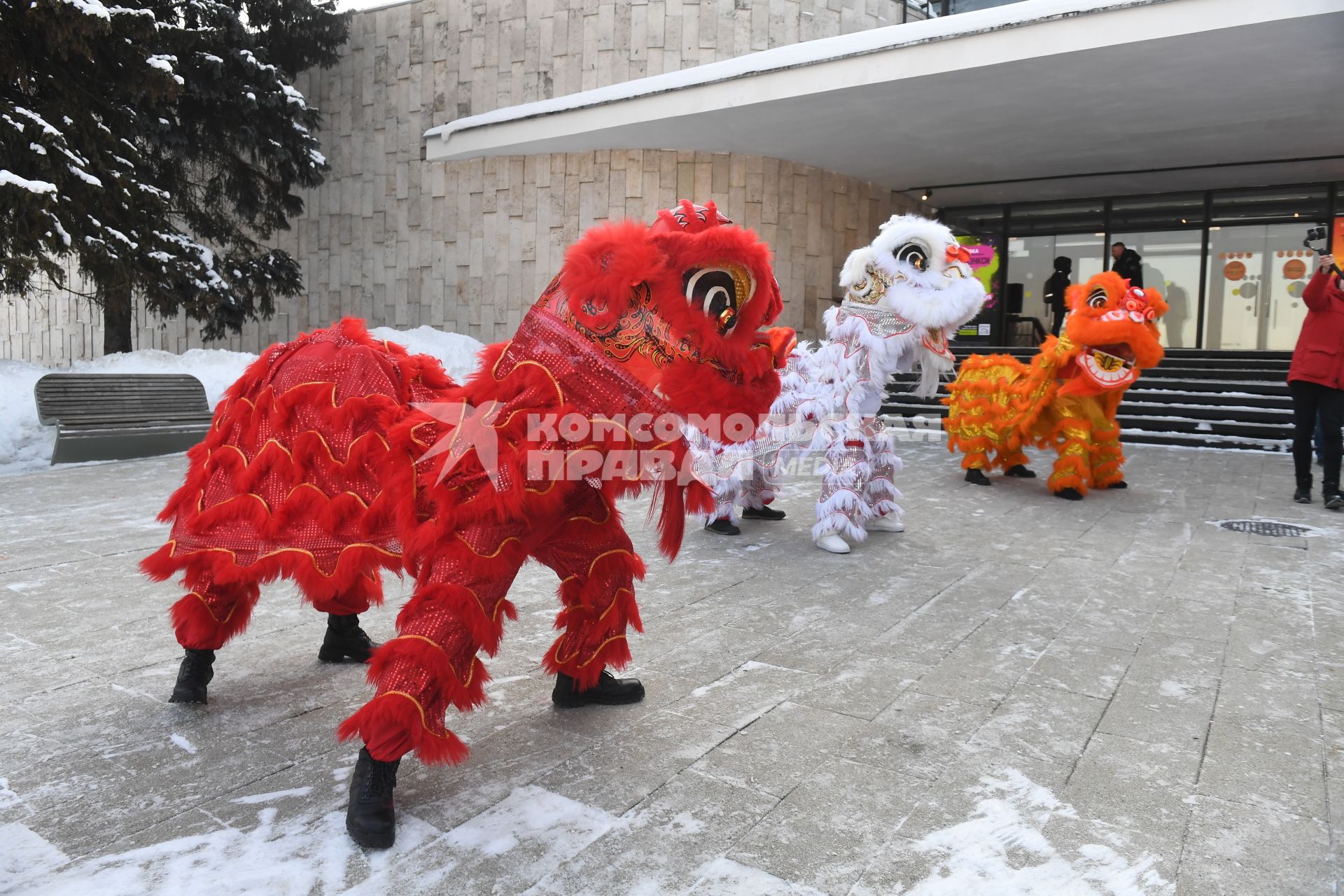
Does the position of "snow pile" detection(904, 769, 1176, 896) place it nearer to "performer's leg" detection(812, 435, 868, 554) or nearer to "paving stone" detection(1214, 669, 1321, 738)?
"paving stone" detection(1214, 669, 1321, 738)

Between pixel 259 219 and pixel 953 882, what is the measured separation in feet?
52.3

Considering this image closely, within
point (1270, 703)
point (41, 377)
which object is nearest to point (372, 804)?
point (1270, 703)

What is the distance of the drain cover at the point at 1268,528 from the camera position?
211 inches

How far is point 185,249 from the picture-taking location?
10.2m

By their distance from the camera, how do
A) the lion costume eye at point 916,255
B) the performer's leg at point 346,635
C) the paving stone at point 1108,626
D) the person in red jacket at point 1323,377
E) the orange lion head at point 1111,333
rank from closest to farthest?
1. the performer's leg at point 346,635
2. the paving stone at point 1108,626
3. the lion costume eye at point 916,255
4. the person in red jacket at point 1323,377
5. the orange lion head at point 1111,333

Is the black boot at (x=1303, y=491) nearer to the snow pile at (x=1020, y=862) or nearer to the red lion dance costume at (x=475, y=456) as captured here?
the snow pile at (x=1020, y=862)

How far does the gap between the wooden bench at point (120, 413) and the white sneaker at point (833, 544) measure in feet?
21.9

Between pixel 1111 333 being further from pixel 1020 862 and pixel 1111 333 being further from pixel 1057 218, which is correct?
pixel 1057 218

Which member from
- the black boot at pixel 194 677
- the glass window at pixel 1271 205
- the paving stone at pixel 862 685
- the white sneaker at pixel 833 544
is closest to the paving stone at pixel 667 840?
the paving stone at pixel 862 685

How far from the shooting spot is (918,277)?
194 inches

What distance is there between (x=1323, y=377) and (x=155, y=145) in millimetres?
13253

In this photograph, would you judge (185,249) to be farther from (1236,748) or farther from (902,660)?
(1236,748)

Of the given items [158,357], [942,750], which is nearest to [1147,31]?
[942,750]

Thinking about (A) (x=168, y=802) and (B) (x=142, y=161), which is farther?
(B) (x=142, y=161)
